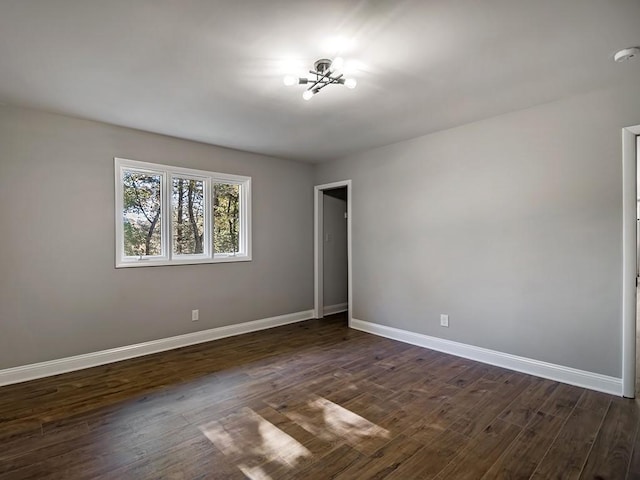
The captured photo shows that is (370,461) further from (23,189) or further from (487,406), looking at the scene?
(23,189)

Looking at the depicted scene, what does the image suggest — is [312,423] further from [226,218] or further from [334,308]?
[334,308]

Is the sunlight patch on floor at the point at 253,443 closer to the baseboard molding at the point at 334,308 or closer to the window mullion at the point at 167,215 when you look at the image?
the window mullion at the point at 167,215

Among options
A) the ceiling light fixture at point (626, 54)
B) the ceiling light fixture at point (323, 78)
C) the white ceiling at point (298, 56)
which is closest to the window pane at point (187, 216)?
the white ceiling at point (298, 56)

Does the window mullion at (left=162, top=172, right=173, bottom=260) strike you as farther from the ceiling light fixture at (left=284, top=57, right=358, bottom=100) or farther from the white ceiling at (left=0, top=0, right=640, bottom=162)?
the ceiling light fixture at (left=284, top=57, right=358, bottom=100)

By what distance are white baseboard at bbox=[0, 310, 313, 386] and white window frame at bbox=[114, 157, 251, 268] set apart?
0.94 metres

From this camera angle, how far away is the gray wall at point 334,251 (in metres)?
5.73

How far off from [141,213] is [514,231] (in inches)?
164

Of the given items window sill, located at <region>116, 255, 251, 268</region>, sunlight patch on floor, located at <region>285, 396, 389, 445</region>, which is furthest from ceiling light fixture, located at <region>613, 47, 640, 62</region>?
window sill, located at <region>116, 255, 251, 268</region>

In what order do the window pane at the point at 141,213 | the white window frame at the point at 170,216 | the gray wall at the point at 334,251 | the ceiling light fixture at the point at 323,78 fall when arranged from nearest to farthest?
the ceiling light fixture at the point at 323,78 → the white window frame at the point at 170,216 → the window pane at the point at 141,213 → the gray wall at the point at 334,251

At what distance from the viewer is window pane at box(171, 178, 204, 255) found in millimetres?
4156

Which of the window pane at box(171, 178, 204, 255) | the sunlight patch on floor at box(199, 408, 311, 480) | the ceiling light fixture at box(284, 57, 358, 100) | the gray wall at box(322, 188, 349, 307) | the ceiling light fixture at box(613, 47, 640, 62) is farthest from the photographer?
the gray wall at box(322, 188, 349, 307)

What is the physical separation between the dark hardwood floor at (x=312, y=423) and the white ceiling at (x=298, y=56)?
8.59 ft

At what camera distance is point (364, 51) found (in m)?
2.22

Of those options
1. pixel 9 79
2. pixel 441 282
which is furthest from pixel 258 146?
pixel 441 282
